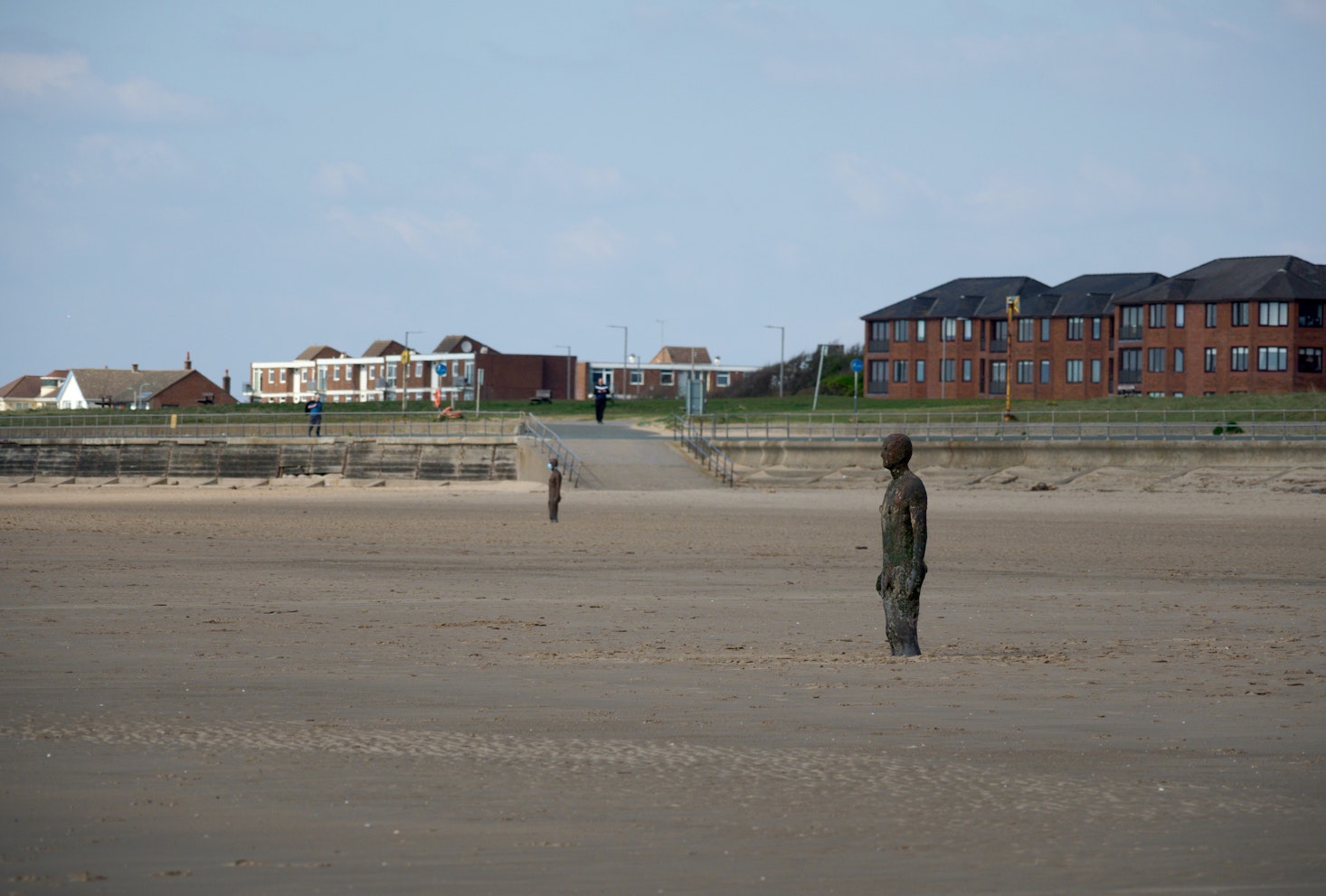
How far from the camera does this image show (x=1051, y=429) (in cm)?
5038

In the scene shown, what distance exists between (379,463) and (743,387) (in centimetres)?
6646

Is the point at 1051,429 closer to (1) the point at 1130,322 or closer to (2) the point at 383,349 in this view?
(1) the point at 1130,322

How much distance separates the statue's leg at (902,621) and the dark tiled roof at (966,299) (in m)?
89.3

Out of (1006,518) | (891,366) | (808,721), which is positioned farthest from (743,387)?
(808,721)

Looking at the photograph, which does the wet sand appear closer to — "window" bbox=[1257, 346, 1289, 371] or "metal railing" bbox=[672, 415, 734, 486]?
"metal railing" bbox=[672, 415, 734, 486]

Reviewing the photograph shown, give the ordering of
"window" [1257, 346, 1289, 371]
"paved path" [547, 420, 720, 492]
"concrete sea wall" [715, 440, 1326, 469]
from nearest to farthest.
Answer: "concrete sea wall" [715, 440, 1326, 469] → "paved path" [547, 420, 720, 492] → "window" [1257, 346, 1289, 371]

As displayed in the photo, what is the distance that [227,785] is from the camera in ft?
21.5

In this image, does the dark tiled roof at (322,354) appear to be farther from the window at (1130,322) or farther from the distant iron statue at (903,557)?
the distant iron statue at (903,557)

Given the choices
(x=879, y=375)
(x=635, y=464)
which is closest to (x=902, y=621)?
(x=635, y=464)

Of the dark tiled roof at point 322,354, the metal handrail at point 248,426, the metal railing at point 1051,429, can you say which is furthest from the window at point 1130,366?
the dark tiled roof at point 322,354

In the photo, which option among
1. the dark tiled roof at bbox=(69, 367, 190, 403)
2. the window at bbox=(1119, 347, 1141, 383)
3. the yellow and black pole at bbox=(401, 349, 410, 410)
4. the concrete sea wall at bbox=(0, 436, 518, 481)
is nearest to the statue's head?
→ the concrete sea wall at bbox=(0, 436, 518, 481)

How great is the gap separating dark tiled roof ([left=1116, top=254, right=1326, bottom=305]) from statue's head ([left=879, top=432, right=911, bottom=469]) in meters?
77.0

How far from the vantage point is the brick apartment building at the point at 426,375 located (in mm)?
126812

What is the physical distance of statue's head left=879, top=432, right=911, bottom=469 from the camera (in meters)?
11.3
